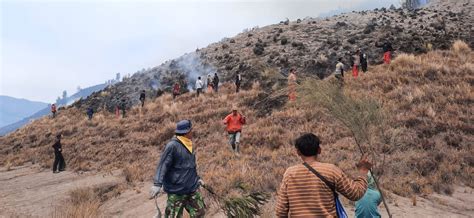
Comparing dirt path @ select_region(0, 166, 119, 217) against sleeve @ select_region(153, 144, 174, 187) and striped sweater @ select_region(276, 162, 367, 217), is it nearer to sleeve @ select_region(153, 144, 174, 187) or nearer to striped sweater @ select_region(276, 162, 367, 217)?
sleeve @ select_region(153, 144, 174, 187)

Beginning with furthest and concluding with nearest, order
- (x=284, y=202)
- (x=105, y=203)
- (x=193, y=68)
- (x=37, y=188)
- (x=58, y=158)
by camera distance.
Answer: (x=193, y=68)
(x=58, y=158)
(x=37, y=188)
(x=105, y=203)
(x=284, y=202)

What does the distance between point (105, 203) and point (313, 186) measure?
27.2 feet

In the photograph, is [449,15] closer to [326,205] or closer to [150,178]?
[150,178]

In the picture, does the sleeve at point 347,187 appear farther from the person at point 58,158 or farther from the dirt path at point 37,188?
→ the person at point 58,158

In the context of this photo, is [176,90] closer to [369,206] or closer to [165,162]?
[165,162]

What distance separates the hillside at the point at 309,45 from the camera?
94.8 feet

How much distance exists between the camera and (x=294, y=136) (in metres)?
14.3

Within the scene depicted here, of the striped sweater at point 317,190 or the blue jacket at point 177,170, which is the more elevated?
the striped sweater at point 317,190

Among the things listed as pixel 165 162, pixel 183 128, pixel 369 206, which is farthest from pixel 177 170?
pixel 369 206

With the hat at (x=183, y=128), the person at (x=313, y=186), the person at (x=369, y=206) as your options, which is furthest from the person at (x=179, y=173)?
the person at (x=313, y=186)

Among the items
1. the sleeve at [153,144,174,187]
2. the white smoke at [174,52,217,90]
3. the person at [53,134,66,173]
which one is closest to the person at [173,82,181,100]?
the white smoke at [174,52,217,90]

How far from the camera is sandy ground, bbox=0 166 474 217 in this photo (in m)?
8.20

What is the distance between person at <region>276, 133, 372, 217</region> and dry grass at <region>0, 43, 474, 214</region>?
1121 millimetres

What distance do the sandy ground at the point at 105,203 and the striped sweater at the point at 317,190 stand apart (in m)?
4.56
